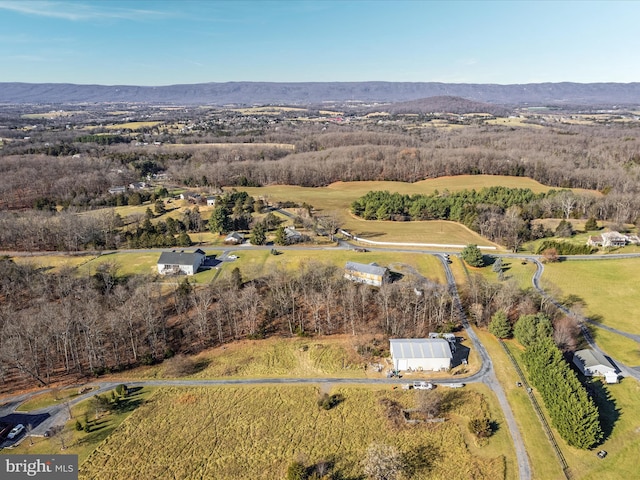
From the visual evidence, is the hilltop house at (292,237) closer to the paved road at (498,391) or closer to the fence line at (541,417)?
the paved road at (498,391)

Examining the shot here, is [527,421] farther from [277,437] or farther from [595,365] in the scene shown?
[277,437]

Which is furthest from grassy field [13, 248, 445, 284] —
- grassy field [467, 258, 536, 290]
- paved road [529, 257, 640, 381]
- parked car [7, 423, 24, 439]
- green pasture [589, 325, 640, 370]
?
parked car [7, 423, 24, 439]

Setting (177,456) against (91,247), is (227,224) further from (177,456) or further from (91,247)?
(177,456)

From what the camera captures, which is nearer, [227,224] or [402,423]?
[402,423]

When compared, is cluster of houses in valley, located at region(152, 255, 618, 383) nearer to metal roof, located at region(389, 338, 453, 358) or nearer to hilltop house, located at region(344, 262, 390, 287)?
metal roof, located at region(389, 338, 453, 358)

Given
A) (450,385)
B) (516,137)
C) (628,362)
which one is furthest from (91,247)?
(516,137)

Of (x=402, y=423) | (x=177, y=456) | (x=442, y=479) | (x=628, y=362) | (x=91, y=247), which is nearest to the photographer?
(x=442, y=479)
